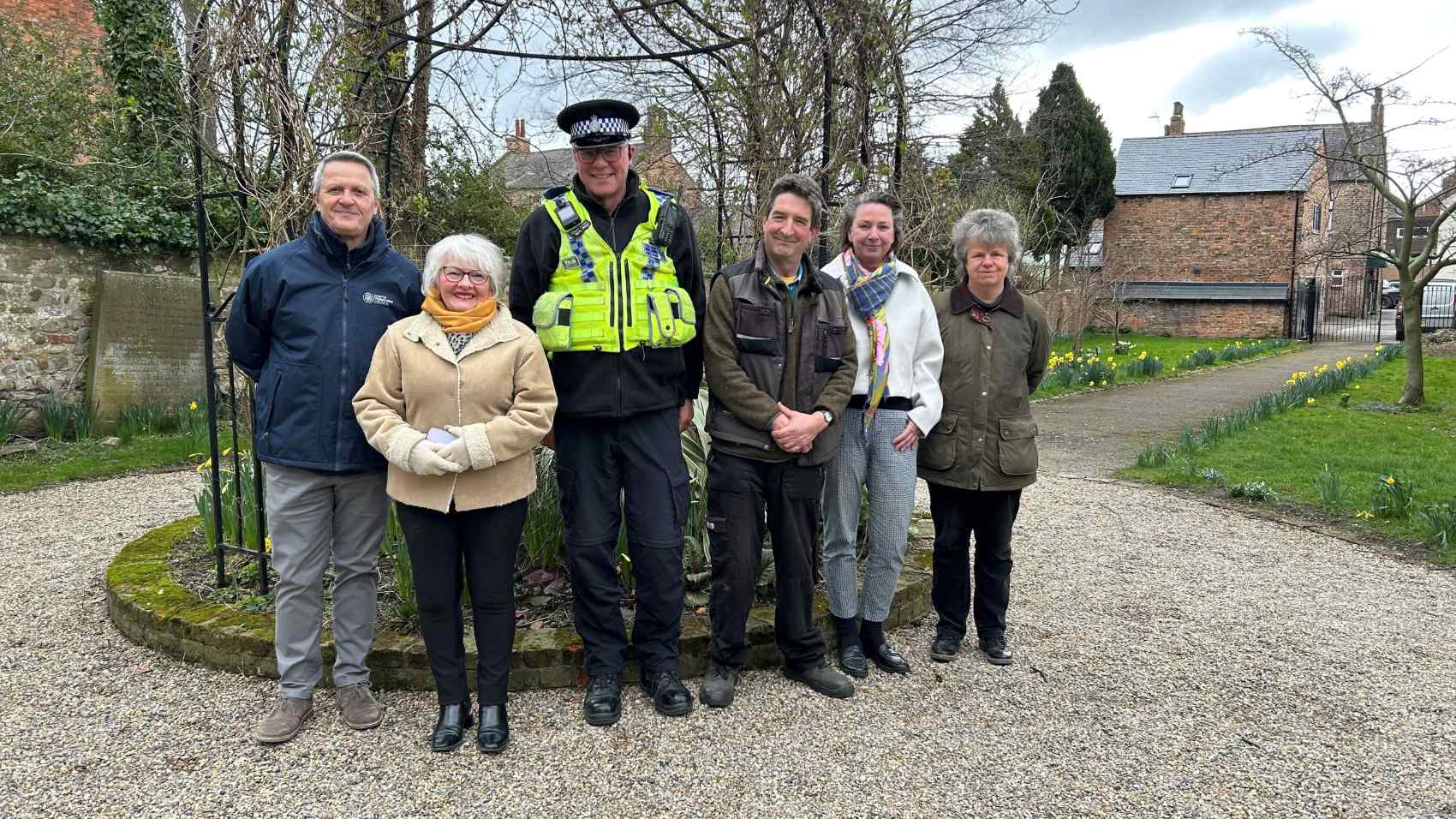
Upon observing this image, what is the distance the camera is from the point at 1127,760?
289 cm

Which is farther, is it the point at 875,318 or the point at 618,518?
the point at 875,318

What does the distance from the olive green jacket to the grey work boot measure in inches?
95.5

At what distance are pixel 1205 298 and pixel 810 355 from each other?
98.6 ft

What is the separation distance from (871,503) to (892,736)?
2.87ft

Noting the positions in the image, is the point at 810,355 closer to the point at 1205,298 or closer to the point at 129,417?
the point at 129,417

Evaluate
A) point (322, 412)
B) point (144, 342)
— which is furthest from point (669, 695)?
point (144, 342)

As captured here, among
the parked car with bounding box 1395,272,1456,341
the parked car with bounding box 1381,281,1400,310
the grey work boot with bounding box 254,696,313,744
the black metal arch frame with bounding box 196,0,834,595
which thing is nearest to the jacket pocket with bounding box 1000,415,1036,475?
the black metal arch frame with bounding box 196,0,834,595

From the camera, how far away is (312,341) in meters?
2.90

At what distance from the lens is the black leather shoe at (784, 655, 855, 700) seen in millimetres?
3293

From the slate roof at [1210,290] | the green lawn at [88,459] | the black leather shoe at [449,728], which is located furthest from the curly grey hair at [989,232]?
the slate roof at [1210,290]

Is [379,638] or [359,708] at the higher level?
[379,638]

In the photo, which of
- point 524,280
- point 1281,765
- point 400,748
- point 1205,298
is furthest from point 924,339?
point 1205,298

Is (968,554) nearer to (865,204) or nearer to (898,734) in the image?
(898,734)

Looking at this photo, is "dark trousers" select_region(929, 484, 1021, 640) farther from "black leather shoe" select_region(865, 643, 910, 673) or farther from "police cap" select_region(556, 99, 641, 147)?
"police cap" select_region(556, 99, 641, 147)
